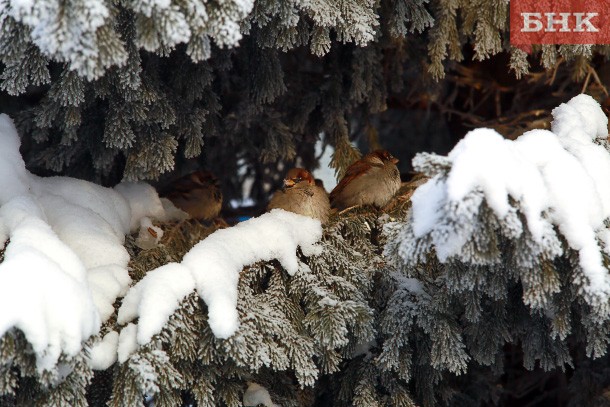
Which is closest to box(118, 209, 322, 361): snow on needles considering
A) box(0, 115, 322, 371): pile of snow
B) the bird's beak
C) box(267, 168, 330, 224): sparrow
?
box(0, 115, 322, 371): pile of snow

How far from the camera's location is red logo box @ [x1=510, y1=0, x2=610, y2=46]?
11.1 ft

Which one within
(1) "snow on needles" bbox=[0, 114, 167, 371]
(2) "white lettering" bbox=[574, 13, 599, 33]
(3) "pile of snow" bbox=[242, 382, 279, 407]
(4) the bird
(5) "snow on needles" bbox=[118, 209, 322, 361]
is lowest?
(3) "pile of snow" bbox=[242, 382, 279, 407]

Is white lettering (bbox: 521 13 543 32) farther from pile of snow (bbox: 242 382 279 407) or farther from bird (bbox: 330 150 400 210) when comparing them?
pile of snow (bbox: 242 382 279 407)

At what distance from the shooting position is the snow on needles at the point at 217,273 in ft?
8.88

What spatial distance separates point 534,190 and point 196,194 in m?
2.52

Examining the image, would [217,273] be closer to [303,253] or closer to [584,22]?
[303,253]

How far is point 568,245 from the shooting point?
2.54 m

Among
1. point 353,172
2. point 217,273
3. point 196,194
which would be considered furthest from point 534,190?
point 196,194

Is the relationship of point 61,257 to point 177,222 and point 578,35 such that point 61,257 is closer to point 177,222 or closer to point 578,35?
point 177,222

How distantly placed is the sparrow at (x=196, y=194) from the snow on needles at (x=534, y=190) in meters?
2.25

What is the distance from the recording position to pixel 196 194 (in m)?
4.60

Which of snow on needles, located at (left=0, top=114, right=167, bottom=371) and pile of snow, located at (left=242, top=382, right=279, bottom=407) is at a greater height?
snow on needles, located at (left=0, top=114, right=167, bottom=371)

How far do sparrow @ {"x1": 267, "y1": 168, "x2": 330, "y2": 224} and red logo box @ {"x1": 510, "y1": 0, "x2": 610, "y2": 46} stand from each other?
1193mm

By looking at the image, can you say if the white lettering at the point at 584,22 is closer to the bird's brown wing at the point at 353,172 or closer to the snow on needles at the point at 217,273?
the bird's brown wing at the point at 353,172
